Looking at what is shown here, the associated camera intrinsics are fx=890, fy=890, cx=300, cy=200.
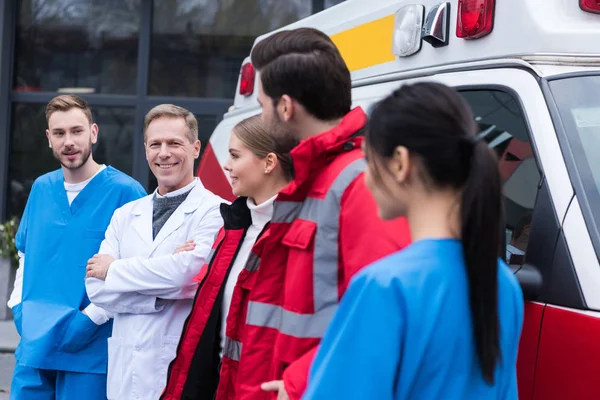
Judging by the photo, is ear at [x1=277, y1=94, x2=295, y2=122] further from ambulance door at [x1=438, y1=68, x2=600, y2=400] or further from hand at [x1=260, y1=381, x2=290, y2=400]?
ambulance door at [x1=438, y1=68, x2=600, y2=400]

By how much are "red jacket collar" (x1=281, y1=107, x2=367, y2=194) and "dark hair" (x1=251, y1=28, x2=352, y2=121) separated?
53mm

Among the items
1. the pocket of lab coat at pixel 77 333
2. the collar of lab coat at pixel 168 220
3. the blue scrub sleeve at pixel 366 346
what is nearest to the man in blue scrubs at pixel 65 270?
the pocket of lab coat at pixel 77 333

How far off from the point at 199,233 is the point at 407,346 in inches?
70.1

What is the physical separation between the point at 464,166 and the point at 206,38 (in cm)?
831

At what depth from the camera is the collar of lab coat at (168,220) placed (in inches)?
123

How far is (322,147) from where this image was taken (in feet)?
6.13

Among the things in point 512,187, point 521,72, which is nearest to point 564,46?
point 521,72

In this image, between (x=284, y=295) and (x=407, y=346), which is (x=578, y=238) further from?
(x=407, y=346)

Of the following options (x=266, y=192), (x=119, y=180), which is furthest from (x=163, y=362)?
(x=119, y=180)

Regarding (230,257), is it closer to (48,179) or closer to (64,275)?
(64,275)

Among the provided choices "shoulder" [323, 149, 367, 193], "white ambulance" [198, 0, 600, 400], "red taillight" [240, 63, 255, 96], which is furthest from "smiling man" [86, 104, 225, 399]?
"red taillight" [240, 63, 255, 96]

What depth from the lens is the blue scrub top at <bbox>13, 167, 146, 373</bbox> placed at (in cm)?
353

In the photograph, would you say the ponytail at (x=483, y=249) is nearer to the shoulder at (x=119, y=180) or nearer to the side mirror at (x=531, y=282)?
the side mirror at (x=531, y=282)

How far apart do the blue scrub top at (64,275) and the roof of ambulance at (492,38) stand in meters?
1.14
